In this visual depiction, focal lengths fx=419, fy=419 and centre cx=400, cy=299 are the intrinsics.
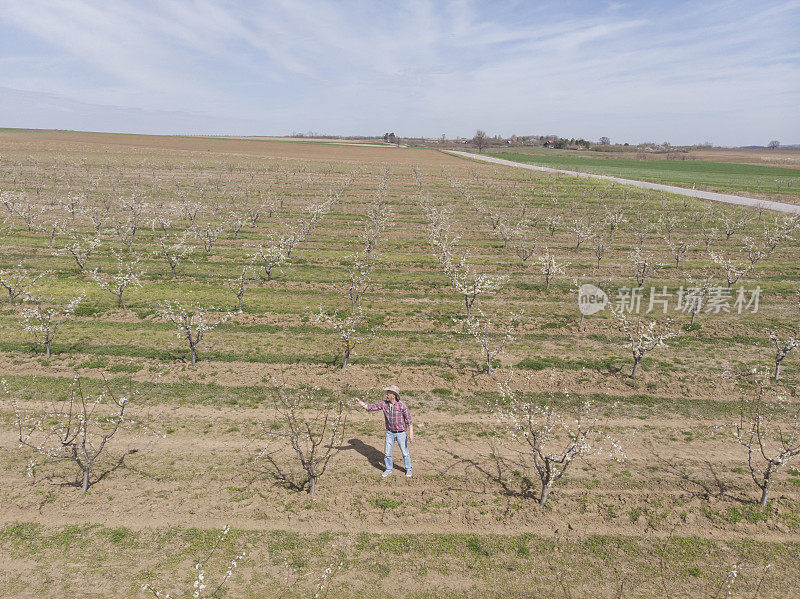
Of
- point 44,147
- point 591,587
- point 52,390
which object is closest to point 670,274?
point 591,587

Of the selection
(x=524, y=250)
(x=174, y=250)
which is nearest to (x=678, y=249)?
(x=524, y=250)

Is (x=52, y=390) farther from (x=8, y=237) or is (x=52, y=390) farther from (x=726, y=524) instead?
(x=8, y=237)

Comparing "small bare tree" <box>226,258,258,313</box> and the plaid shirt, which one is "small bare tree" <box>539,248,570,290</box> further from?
"small bare tree" <box>226,258,258,313</box>

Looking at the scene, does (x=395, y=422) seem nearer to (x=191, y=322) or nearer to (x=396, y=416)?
(x=396, y=416)

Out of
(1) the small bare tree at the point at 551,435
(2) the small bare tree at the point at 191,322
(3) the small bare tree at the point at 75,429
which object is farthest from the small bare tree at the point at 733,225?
(3) the small bare tree at the point at 75,429

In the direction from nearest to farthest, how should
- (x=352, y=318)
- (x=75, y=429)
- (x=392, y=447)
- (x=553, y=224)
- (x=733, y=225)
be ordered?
(x=392, y=447)
(x=75, y=429)
(x=352, y=318)
(x=553, y=224)
(x=733, y=225)
